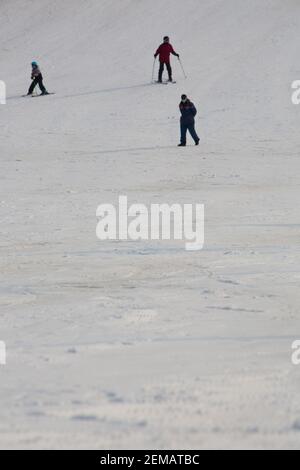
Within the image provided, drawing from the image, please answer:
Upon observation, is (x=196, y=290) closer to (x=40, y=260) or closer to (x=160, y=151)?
(x=40, y=260)

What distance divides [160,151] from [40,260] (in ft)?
34.6

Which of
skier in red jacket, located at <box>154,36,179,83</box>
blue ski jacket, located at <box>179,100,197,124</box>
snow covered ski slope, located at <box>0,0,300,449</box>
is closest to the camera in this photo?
snow covered ski slope, located at <box>0,0,300,449</box>

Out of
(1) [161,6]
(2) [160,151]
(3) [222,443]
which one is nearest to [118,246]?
(3) [222,443]

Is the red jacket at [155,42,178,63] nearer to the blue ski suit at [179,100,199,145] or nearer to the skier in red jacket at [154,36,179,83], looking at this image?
the skier in red jacket at [154,36,179,83]

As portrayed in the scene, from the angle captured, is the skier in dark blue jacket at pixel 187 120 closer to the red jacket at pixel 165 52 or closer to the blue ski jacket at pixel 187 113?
the blue ski jacket at pixel 187 113

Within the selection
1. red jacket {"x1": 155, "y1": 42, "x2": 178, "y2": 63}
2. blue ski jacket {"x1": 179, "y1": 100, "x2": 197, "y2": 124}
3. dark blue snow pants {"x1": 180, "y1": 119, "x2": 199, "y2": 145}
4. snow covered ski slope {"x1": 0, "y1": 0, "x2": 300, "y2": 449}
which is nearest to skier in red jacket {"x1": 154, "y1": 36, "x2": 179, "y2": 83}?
red jacket {"x1": 155, "y1": 42, "x2": 178, "y2": 63}

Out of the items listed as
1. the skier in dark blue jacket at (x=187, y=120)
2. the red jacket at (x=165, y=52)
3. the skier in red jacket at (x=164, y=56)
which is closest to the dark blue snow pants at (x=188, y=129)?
the skier in dark blue jacket at (x=187, y=120)

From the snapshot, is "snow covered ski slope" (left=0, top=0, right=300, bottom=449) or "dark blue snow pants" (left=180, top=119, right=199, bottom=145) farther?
"dark blue snow pants" (left=180, top=119, right=199, bottom=145)

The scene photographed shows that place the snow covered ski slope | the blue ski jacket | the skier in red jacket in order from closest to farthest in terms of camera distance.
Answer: the snow covered ski slope < the blue ski jacket < the skier in red jacket

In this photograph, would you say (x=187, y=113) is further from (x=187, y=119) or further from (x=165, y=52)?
(x=165, y=52)

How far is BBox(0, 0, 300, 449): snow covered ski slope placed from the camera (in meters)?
4.61

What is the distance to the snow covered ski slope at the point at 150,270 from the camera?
15.1ft

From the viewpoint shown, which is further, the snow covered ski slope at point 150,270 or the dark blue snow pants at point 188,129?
the dark blue snow pants at point 188,129
